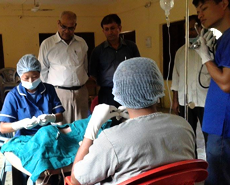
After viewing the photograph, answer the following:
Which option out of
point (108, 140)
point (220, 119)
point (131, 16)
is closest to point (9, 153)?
point (108, 140)

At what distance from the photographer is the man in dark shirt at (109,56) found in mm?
2684

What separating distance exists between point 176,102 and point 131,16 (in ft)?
15.4

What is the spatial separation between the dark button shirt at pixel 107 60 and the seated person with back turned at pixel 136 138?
1.64 metres

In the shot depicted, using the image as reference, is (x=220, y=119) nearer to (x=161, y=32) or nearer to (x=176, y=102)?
(x=176, y=102)

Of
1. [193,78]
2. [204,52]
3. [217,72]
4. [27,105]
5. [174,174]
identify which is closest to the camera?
Result: [174,174]

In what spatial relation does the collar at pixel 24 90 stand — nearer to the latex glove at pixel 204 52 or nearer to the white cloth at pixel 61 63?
the white cloth at pixel 61 63

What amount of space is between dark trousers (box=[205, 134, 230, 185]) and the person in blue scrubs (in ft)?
3.40

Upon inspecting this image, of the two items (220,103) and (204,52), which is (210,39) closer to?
(204,52)

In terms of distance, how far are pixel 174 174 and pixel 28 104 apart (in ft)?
4.24

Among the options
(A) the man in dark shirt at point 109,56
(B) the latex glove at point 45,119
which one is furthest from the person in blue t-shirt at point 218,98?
(A) the man in dark shirt at point 109,56

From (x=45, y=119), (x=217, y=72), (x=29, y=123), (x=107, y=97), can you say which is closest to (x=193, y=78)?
(x=107, y=97)

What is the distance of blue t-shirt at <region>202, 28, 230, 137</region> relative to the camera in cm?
140

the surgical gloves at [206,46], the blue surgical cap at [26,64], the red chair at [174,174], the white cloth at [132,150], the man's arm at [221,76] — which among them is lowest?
the red chair at [174,174]

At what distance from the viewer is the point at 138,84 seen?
1.03 metres
